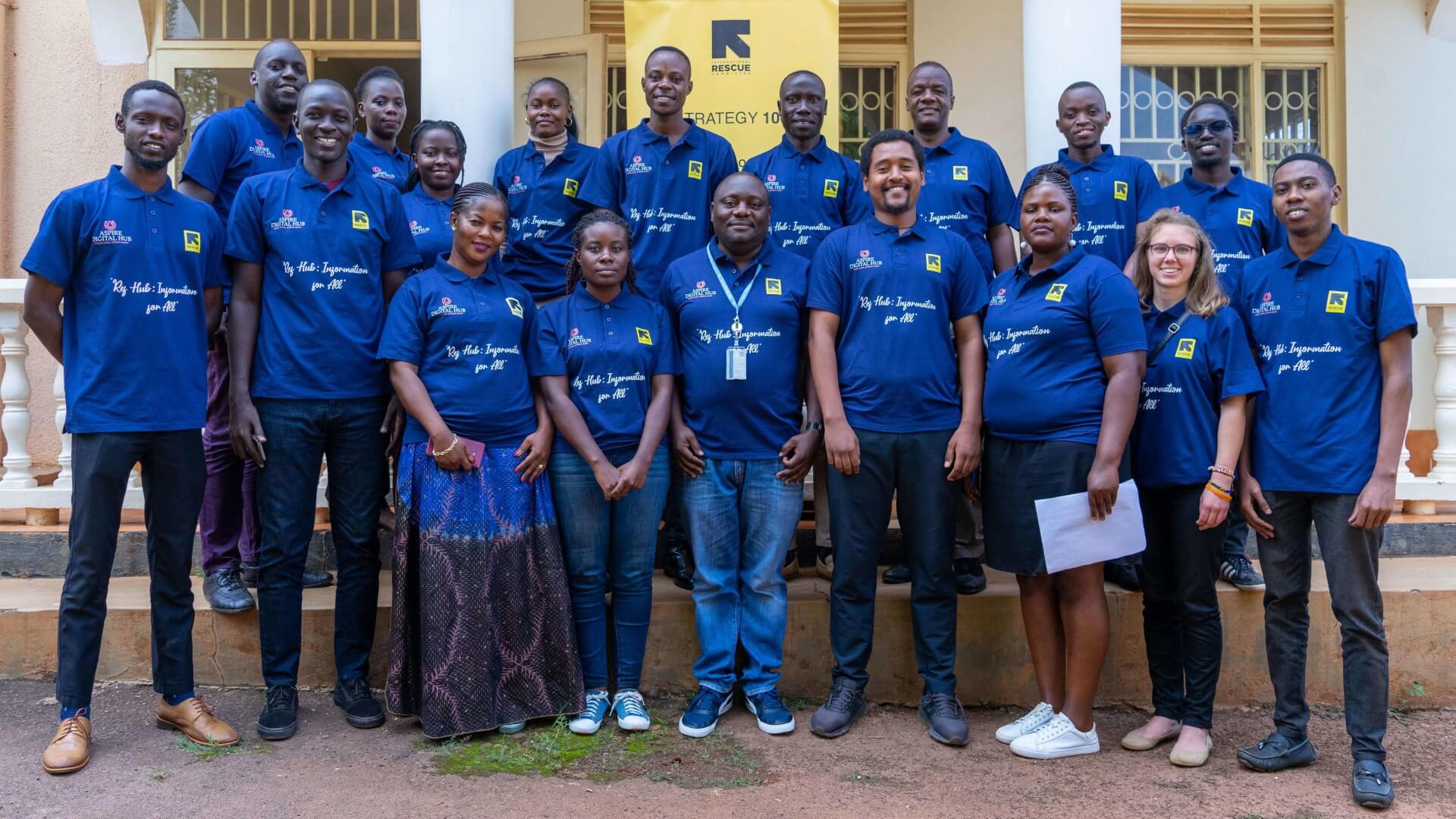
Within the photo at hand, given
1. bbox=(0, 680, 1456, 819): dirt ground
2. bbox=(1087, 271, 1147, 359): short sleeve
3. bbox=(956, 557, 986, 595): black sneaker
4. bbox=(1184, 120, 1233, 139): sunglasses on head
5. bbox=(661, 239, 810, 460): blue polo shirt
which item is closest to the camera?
bbox=(0, 680, 1456, 819): dirt ground

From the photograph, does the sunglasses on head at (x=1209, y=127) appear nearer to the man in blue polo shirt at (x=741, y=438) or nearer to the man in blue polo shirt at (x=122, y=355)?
the man in blue polo shirt at (x=741, y=438)

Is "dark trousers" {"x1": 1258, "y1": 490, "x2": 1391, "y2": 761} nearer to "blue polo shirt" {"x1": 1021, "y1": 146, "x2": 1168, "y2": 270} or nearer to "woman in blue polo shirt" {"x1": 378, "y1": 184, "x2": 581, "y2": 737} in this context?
"blue polo shirt" {"x1": 1021, "y1": 146, "x2": 1168, "y2": 270}

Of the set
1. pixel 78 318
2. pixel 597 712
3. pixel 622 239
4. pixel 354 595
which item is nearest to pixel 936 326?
pixel 622 239

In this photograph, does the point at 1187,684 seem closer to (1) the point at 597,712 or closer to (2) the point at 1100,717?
(2) the point at 1100,717

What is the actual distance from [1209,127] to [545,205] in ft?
8.78

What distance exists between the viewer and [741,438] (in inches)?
147

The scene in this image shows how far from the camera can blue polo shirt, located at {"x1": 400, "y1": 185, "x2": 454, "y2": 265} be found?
4129mm

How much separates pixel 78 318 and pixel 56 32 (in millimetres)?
4281

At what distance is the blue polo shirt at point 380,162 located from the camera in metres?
4.35

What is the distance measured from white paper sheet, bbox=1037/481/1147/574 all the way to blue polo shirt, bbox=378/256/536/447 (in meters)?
1.77

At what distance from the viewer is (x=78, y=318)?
3426 mm

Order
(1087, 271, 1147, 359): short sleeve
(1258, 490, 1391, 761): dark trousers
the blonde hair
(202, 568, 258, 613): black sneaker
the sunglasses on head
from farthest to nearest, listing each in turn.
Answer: the sunglasses on head, (202, 568, 258, 613): black sneaker, the blonde hair, (1087, 271, 1147, 359): short sleeve, (1258, 490, 1391, 761): dark trousers

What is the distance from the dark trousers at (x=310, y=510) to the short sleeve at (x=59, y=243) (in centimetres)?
70

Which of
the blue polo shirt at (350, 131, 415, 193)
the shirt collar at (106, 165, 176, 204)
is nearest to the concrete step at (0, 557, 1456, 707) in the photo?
the shirt collar at (106, 165, 176, 204)
